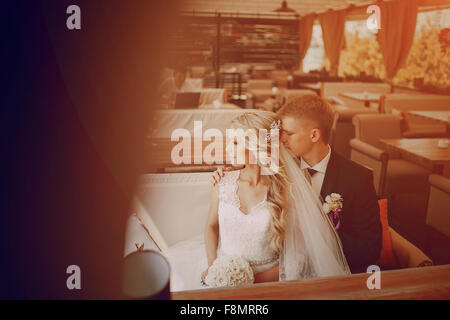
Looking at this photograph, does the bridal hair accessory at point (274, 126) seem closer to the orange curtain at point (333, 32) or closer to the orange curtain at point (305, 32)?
the orange curtain at point (333, 32)

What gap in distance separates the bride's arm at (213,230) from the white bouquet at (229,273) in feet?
1.14

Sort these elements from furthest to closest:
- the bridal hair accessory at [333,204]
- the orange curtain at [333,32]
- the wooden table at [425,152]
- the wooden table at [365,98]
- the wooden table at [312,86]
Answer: the wooden table at [312,86] → the orange curtain at [333,32] → the wooden table at [365,98] → the wooden table at [425,152] → the bridal hair accessory at [333,204]

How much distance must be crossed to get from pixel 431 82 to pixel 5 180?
8360mm

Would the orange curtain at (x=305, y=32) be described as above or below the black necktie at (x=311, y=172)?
above

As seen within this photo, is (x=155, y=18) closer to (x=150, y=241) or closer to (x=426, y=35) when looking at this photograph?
(x=150, y=241)

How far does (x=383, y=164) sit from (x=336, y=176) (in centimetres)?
225

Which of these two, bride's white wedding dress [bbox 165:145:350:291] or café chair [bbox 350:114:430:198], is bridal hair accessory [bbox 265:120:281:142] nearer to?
bride's white wedding dress [bbox 165:145:350:291]

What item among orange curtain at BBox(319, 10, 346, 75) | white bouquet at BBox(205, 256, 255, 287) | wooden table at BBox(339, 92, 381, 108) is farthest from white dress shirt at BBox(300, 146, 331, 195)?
orange curtain at BBox(319, 10, 346, 75)

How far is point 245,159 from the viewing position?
87.2 inches

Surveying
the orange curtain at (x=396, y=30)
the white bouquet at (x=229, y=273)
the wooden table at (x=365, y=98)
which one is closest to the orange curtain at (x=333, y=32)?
the wooden table at (x=365, y=98)

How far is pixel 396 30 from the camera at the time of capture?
598 centimetres

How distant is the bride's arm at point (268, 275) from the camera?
206cm

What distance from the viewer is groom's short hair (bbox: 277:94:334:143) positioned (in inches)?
90.7
